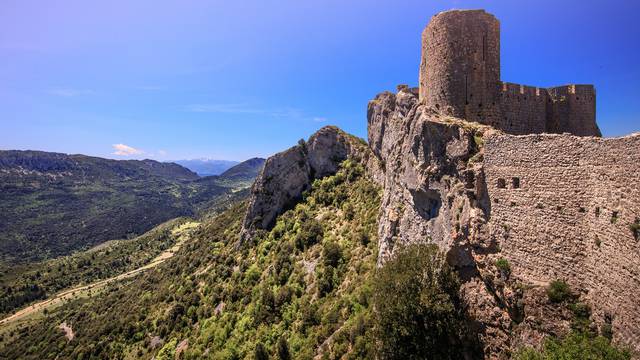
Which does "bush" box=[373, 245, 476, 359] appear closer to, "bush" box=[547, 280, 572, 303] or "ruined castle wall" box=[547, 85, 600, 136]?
"bush" box=[547, 280, 572, 303]

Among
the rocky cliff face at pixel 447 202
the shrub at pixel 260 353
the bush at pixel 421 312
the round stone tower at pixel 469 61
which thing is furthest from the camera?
the shrub at pixel 260 353

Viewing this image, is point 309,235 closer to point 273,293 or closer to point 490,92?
point 273,293

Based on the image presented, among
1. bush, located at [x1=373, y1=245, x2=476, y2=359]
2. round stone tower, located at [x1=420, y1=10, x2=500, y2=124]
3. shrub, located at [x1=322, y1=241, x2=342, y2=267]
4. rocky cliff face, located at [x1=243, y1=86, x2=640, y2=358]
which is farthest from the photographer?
shrub, located at [x1=322, y1=241, x2=342, y2=267]

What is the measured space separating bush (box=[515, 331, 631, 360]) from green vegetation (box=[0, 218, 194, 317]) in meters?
169

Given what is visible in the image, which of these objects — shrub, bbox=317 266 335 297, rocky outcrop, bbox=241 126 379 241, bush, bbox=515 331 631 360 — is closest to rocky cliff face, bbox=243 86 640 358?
bush, bbox=515 331 631 360

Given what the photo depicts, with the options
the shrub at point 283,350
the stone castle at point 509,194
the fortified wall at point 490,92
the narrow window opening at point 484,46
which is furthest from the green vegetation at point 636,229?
the shrub at point 283,350

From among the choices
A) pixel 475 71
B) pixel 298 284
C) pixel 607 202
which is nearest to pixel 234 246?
pixel 298 284

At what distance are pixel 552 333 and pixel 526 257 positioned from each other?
116 inches

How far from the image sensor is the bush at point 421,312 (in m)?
15.7

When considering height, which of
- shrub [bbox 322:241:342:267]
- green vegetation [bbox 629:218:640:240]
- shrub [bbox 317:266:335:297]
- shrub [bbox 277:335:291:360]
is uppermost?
green vegetation [bbox 629:218:640:240]

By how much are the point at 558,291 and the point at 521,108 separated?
491 inches

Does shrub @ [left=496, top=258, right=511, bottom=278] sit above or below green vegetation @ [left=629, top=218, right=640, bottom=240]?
below

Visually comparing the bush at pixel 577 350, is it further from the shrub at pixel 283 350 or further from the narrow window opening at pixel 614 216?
the shrub at pixel 283 350

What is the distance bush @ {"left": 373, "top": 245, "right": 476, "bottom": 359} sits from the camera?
51.4 feet
